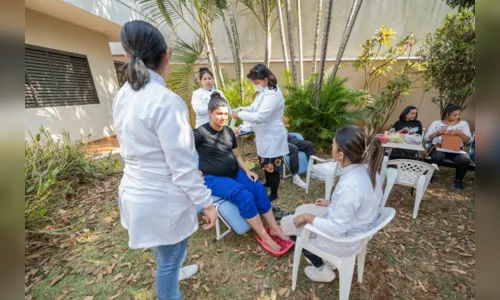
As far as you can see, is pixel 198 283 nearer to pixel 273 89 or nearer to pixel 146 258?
pixel 146 258

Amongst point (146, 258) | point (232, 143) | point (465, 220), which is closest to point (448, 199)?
point (465, 220)

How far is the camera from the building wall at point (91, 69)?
17.9 feet

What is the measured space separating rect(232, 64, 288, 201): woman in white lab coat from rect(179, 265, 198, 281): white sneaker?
1.56 metres

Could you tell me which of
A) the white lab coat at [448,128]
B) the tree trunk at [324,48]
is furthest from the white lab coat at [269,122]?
the white lab coat at [448,128]

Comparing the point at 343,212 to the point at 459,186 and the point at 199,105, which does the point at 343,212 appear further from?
the point at 459,186

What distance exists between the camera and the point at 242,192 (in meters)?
2.40

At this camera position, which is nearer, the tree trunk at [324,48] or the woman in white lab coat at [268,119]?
the woman in white lab coat at [268,119]

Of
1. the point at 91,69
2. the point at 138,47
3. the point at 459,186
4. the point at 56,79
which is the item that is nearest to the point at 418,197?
the point at 459,186

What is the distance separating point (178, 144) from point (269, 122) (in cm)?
217

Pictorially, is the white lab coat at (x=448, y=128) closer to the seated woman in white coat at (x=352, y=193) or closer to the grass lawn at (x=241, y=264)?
the grass lawn at (x=241, y=264)

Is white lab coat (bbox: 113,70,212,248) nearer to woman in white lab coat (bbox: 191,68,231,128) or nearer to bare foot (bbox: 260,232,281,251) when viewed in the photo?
bare foot (bbox: 260,232,281,251)

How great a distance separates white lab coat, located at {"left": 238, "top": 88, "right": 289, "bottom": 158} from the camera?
122 inches

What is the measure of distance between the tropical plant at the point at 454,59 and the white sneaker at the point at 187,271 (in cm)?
596

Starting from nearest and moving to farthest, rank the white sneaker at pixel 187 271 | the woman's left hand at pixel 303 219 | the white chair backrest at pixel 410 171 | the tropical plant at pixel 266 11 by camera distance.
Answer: the woman's left hand at pixel 303 219 → the white sneaker at pixel 187 271 → the white chair backrest at pixel 410 171 → the tropical plant at pixel 266 11
